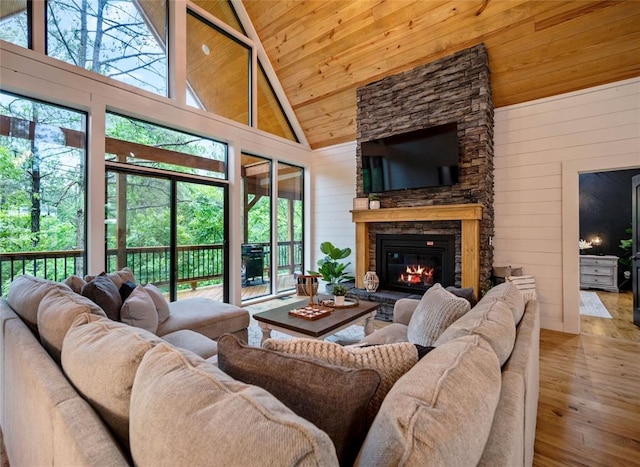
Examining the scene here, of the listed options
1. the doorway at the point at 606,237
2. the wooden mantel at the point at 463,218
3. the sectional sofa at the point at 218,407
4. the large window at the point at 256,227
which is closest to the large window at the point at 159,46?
the large window at the point at 256,227

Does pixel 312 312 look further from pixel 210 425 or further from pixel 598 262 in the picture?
pixel 598 262

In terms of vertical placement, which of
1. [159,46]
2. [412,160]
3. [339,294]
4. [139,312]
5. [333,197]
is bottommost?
[339,294]

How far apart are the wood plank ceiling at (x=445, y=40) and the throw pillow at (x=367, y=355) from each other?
3.99 metres

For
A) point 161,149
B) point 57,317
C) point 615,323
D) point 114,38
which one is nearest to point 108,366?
point 57,317

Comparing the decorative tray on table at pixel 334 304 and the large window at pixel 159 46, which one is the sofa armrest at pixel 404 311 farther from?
the large window at pixel 159 46

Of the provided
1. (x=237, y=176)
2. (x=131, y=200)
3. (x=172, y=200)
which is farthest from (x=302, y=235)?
(x=131, y=200)

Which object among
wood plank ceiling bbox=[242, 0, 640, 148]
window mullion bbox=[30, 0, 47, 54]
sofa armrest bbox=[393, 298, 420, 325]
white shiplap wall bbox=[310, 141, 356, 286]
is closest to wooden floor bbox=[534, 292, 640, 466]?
sofa armrest bbox=[393, 298, 420, 325]

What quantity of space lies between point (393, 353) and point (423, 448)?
0.43 metres

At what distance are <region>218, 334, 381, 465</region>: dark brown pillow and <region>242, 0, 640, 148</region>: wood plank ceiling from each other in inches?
165

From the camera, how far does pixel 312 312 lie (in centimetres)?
275

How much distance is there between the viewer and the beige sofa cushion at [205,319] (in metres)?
2.37

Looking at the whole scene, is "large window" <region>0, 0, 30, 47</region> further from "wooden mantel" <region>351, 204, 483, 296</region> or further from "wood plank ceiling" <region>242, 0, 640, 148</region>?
"wooden mantel" <region>351, 204, 483, 296</region>

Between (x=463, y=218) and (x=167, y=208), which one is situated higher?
(x=167, y=208)

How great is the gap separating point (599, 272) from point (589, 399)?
5.02 meters
